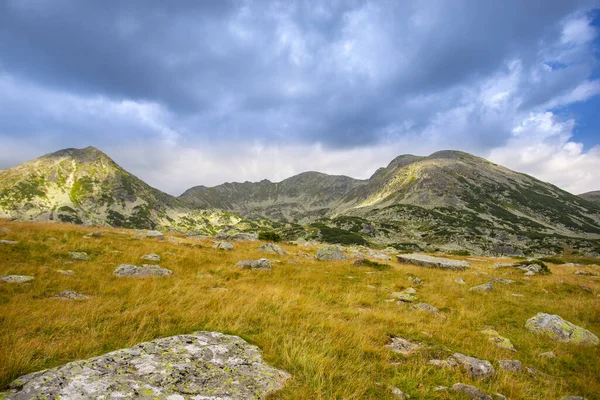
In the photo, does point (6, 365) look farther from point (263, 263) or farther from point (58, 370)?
point (263, 263)

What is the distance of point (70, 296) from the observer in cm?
786

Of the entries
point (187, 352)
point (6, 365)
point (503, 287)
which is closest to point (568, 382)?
point (187, 352)

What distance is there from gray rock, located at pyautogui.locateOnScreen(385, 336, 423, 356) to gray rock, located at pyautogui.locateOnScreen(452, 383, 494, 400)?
140cm

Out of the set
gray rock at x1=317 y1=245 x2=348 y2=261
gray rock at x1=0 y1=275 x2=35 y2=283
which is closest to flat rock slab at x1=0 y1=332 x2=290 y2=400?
gray rock at x1=0 y1=275 x2=35 y2=283

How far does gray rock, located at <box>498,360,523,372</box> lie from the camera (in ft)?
20.8

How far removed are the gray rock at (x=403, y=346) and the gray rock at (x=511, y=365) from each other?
1.81m

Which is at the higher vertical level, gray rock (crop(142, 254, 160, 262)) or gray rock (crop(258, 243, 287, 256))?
gray rock (crop(142, 254, 160, 262))

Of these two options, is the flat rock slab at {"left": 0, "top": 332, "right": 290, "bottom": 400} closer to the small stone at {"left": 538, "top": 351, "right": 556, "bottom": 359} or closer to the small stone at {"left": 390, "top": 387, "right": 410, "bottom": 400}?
the small stone at {"left": 390, "top": 387, "right": 410, "bottom": 400}

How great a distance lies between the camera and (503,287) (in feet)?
55.2

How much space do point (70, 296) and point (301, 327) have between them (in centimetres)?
684

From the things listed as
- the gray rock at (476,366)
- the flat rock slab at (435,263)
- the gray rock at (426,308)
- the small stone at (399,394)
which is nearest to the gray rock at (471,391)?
the gray rock at (476,366)

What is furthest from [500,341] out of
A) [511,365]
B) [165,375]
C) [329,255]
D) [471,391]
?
[329,255]

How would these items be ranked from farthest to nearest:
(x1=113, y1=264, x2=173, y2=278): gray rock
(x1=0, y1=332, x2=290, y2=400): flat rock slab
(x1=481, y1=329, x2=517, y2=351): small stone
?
(x1=113, y1=264, x2=173, y2=278): gray rock → (x1=481, y1=329, x2=517, y2=351): small stone → (x1=0, y1=332, x2=290, y2=400): flat rock slab

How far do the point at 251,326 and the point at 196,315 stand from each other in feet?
4.52
